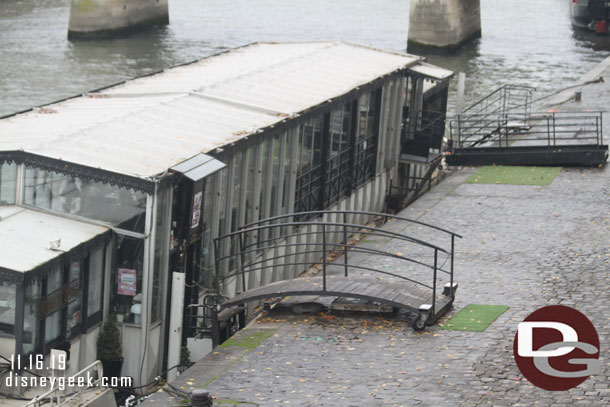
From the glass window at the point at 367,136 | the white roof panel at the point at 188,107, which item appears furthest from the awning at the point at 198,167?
the glass window at the point at 367,136

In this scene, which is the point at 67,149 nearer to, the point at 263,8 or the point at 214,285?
the point at 214,285

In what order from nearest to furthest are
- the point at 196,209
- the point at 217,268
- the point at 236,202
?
the point at 196,209, the point at 217,268, the point at 236,202

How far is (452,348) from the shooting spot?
14.6m

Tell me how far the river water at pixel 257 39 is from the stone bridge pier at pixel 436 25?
756 millimetres

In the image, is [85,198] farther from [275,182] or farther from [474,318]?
[474,318]

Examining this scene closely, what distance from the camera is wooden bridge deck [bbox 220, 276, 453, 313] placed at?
15.5 m

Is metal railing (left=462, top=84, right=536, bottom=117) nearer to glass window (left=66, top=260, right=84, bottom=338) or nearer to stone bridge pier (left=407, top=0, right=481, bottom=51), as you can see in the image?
stone bridge pier (left=407, top=0, right=481, bottom=51)

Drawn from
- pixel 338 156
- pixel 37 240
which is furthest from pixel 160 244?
pixel 338 156

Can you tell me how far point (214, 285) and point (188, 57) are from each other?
38.9 m

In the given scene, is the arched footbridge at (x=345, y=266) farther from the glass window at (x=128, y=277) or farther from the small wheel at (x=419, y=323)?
the glass window at (x=128, y=277)

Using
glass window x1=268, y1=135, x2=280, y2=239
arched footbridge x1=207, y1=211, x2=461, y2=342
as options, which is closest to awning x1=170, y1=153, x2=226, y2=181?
arched footbridge x1=207, y1=211, x2=461, y2=342

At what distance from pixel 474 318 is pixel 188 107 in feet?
22.4

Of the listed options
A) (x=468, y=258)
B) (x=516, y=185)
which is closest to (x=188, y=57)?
(x=516, y=185)
